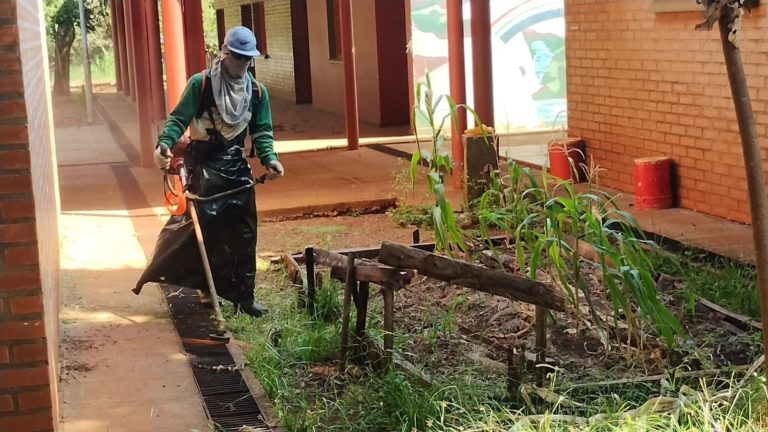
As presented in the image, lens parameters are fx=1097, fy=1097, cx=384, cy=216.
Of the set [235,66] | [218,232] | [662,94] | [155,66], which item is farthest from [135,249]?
[155,66]

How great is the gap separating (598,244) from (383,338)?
115 centimetres

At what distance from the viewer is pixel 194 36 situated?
36.7ft

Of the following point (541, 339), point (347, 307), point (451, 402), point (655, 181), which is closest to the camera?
point (451, 402)

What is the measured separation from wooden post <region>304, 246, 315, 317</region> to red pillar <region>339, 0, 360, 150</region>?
873cm

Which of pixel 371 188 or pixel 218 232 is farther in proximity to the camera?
pixel 371 188

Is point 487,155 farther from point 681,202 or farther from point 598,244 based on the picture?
point 598,244

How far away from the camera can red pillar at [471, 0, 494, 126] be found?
35.6 ft

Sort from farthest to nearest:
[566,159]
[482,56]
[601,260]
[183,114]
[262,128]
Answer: [566,159]
[482,56]
[262,128]
[183,114]
[601,260]

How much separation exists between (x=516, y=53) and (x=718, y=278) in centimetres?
1052

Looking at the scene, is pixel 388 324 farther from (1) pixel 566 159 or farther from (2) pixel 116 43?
(2) pixel 116 43

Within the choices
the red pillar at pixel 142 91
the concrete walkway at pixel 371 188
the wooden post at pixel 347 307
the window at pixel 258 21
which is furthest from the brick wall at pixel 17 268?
the window at pixel 258 21

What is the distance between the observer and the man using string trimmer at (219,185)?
660cm

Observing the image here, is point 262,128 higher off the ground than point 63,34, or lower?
lower

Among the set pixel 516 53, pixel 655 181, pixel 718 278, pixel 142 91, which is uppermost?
pixel 516 53
